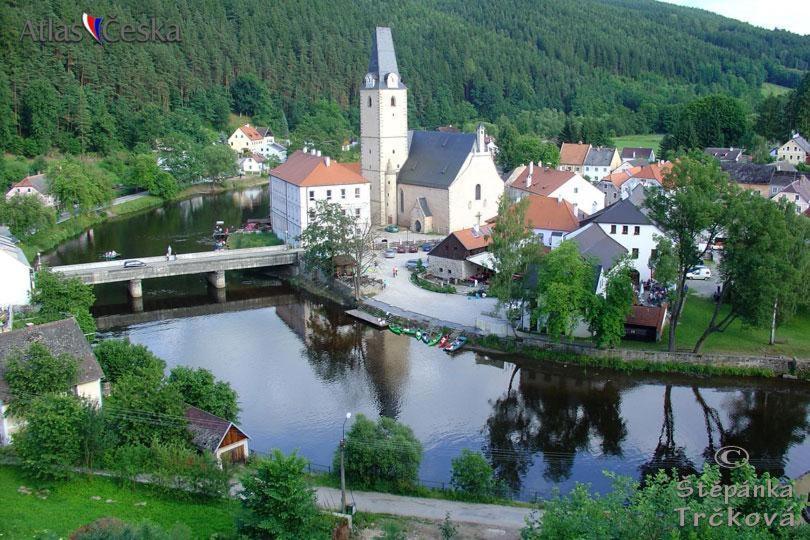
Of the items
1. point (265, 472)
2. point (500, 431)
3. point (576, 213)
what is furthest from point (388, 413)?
point (576, 213)

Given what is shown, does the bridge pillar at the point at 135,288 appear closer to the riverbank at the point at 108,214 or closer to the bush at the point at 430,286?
the riverbank at the point at 108,214

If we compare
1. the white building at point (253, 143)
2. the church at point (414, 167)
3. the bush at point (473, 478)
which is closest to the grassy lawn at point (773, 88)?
the white building at point (253, 143)

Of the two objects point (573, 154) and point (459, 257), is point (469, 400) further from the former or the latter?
point (573, 154)

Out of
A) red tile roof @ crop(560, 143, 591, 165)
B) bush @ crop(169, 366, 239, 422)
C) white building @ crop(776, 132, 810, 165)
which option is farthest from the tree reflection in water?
white building @ crop(776, 132, 810, 165)

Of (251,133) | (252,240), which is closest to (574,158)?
(252,240)

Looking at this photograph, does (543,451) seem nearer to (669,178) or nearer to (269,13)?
(669,178)
